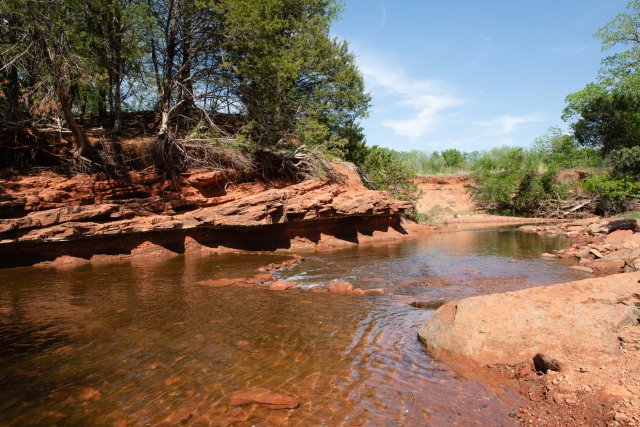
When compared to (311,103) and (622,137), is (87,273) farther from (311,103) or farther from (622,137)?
(622,137)

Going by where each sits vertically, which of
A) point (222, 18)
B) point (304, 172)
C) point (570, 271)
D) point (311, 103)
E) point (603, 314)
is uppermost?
point (222, 18)

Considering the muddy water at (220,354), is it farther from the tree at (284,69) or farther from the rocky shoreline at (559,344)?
the tree at (284,69)

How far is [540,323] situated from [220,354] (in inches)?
137

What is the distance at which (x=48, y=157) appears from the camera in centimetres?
1214

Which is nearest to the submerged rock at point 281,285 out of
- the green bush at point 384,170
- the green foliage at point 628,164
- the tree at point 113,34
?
the tree at point 113,34

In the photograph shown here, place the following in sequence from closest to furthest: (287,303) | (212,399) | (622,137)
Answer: (212,399)
(287,303)
(622,137)

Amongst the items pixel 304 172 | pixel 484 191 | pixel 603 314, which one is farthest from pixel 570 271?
pixel 484 191

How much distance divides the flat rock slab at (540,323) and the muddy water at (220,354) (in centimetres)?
41

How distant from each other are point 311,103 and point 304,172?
143 inches

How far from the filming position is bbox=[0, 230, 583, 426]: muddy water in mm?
3045

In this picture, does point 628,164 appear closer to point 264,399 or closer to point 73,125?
point 264,399

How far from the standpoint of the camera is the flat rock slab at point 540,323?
3680 millimetres

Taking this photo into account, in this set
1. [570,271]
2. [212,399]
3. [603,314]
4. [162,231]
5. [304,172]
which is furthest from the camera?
[304,172]

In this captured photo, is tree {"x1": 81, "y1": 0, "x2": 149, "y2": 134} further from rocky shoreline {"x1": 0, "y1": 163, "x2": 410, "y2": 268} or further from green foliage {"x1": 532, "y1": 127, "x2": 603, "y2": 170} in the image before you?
green foliage {"x1": 532, "y1": 127, "x2": 603, "y2": 170}
